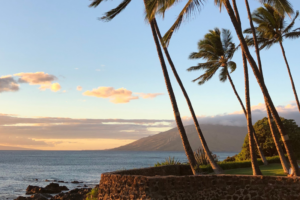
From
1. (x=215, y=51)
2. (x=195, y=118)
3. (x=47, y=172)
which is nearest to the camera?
(x=195, y=118)

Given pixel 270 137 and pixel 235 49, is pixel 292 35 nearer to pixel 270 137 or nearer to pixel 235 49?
pixel 235 49

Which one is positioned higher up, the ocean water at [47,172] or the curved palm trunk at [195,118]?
the curved palm trunk at [195,118]

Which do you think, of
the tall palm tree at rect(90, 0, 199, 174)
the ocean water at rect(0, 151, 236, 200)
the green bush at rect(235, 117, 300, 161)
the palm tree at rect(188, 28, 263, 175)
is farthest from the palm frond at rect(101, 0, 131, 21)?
the green bush at rect(235, 117, 300, 161)

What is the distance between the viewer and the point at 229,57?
22.4m

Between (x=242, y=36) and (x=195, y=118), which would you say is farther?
(x=195, y=118)

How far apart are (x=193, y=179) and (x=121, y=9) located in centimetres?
1044

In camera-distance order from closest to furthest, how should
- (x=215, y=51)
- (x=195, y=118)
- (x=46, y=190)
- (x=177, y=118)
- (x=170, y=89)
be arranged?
(x=177, y=118) < (x=170, y=89) < (x=195, y=118) < (x=215, y=51) < (x=46, y=190)

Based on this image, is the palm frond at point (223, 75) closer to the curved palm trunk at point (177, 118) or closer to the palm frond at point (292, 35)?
the palm frond at point (292, 35)

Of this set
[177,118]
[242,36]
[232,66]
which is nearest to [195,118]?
[177,118]

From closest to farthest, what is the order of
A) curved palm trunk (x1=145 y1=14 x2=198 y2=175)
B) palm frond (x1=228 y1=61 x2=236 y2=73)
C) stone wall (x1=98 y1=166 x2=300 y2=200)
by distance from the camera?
stone wall (x1=98 y1=166 x2=300 y2=200) < curved palm trunk (x1=145 y1=14 x2=198 y2=175) < palm frond (x1=228 y1=61 x2=236 y2=73)

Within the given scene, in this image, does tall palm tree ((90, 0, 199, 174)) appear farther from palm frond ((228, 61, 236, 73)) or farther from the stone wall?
palm frond ((228, 61, 236, 73))

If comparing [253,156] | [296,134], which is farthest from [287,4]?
[296,134]

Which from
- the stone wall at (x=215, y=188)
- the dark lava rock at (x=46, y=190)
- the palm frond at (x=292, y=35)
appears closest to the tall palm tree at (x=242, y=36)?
the stone wall at (x=215, y=188)

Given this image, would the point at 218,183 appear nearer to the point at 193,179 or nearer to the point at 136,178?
the point at 193,179
